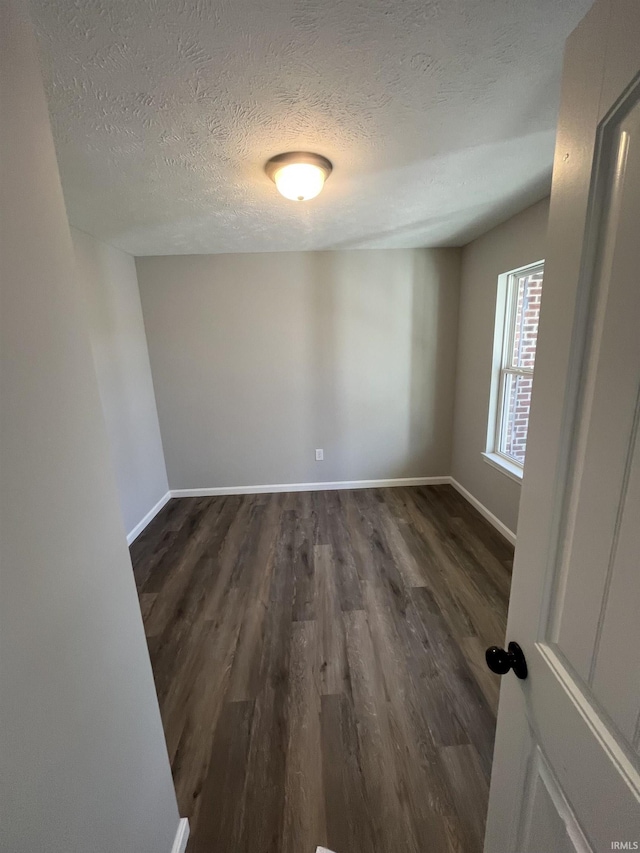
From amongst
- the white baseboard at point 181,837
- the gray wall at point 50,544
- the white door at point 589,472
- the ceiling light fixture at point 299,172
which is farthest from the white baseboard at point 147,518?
the white door at point 589,472

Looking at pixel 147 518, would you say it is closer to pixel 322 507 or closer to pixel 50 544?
pixel 322 507

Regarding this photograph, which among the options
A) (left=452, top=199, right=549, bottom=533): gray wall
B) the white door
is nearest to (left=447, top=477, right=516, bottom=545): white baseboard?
(left=452, top=199, right=549, bottom=533): gray wall

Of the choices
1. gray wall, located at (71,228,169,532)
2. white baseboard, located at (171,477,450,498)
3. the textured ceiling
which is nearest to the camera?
the textured ceiling

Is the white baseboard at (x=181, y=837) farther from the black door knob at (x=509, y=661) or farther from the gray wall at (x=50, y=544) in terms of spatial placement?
the black door knob at (x=509, y=661)

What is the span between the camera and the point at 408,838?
105 centimetres

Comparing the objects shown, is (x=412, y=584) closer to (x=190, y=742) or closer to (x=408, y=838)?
(x=408, y=838)

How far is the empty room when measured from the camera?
50 cm

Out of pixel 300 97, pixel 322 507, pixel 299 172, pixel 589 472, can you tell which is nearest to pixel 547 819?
pixel 589 472

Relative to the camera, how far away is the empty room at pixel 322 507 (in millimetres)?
496

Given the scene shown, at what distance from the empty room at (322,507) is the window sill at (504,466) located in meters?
0.02

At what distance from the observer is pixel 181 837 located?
1.04m

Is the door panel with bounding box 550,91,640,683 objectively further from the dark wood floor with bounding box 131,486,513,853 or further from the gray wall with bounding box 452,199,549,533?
the gray wall with bounding box 452,199,549,533

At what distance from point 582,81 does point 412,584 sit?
7.47ft

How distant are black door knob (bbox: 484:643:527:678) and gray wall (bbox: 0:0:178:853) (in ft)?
2.68
